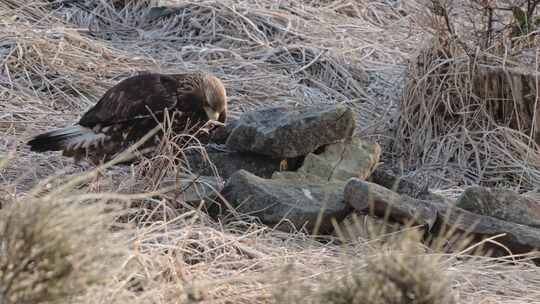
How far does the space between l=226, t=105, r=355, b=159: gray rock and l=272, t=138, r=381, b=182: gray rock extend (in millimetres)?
50

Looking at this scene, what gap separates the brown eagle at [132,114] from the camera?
539 centimetres

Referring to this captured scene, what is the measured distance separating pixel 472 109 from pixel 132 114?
214cm

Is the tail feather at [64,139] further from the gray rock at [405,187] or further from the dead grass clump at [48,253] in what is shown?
the dead grass clump at [48,253]

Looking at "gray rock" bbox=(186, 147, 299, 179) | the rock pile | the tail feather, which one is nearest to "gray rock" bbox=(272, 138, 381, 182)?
the rock pile

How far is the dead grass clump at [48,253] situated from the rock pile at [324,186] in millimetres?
1238

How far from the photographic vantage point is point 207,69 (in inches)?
297

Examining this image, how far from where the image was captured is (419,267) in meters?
2.63

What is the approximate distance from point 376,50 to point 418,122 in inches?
73.9

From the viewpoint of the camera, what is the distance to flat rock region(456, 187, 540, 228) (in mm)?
4766

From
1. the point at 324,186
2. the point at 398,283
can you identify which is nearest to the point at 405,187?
the point at 324,186

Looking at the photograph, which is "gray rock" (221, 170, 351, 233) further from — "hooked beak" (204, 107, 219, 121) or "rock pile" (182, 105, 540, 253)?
"hooked beak" (204, 107, 219, 121)

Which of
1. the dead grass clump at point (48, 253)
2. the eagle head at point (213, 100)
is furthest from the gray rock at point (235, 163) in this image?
the dead grass clump at point (48, 253)

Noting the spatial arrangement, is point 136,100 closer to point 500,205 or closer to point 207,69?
point 500,205

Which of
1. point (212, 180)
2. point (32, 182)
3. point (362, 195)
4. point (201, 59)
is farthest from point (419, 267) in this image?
point (201, 59)
